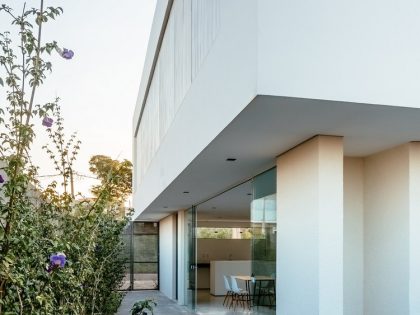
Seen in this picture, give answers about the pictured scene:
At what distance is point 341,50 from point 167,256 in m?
16.2

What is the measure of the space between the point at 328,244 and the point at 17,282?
3.69 m

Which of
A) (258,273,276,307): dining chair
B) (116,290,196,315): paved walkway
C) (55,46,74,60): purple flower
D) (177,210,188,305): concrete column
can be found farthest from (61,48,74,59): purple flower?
(177,210,188,305): concrete column

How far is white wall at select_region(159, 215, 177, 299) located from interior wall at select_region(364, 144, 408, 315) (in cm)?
1175

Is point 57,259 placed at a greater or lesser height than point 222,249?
greater

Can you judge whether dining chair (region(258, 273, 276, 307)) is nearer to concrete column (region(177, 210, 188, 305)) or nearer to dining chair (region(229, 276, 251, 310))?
dining chair (region(229, 276, 251, 310))

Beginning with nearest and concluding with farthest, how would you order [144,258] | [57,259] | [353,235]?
[57,259] < [353,235] < [144,258]

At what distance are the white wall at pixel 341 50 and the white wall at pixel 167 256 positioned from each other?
14.2 meters

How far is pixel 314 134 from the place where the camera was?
18.6ft

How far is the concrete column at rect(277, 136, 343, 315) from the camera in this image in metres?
5.54

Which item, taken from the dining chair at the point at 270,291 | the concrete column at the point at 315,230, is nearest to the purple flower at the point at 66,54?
the concrete column at the point at 315,230

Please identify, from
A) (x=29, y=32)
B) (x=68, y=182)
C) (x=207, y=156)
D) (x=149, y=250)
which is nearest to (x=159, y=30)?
(x=207, y=156)

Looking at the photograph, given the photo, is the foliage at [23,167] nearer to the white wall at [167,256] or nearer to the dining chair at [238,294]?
the dining chair at [238,294]

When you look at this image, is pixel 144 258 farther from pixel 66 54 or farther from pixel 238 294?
pixel 66 54

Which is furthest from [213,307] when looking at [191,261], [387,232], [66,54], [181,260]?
[66,54]
